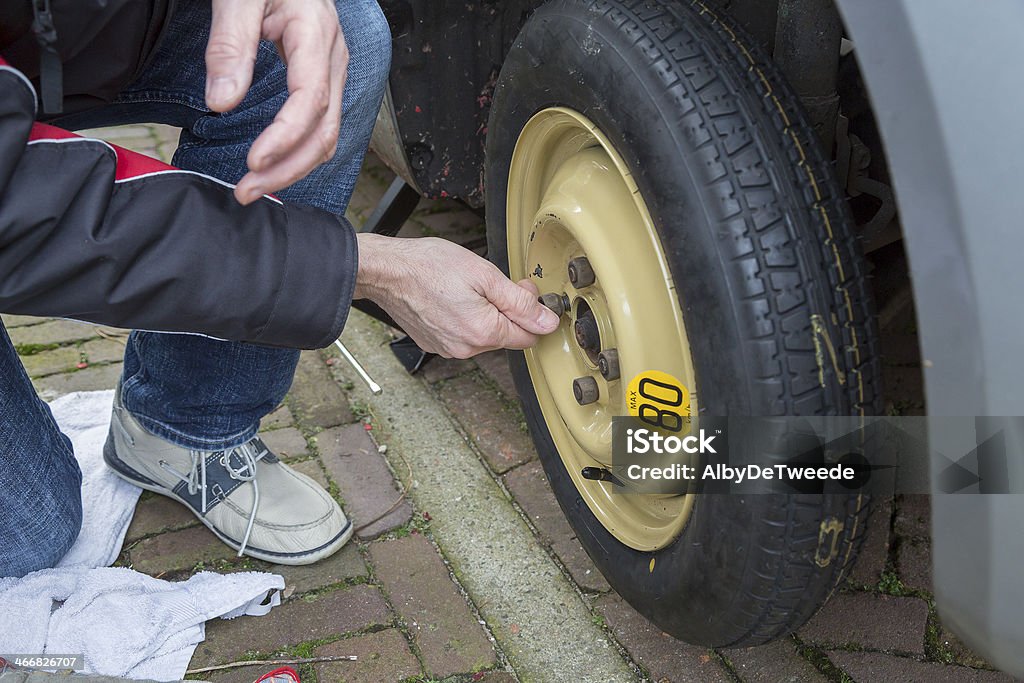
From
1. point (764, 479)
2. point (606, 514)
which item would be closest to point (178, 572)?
point (606, 514)

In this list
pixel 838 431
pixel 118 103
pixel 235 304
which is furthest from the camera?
pixel 118 103

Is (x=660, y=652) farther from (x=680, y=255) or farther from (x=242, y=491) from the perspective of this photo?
(x=242, y=491)

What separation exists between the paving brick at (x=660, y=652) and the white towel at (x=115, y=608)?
1.94 ft

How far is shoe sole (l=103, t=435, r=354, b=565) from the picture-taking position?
1687 mm

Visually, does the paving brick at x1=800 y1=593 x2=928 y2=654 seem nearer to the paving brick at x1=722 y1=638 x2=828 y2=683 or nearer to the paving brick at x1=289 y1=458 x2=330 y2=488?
the paving brick at x1=722 y1=638 x2=828 y2=683

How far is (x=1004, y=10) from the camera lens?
2.50 feet

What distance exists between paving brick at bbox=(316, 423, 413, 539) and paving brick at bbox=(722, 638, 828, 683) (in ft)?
2.25

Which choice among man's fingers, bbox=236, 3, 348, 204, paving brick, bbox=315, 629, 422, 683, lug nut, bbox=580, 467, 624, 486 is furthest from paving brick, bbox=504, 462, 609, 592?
man's fingers, bbox=236, 3, 348, 204

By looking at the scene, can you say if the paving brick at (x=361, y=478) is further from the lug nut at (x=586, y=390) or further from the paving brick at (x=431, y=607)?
the lug nut at (x=586, y=390)

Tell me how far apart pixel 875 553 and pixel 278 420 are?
129 centimetres

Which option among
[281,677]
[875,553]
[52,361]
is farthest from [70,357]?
[875,553]

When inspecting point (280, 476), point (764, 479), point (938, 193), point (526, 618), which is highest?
point (938, 193)

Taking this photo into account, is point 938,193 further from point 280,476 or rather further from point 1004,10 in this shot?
point 280,476

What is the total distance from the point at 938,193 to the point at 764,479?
Result: 16.2 inches
